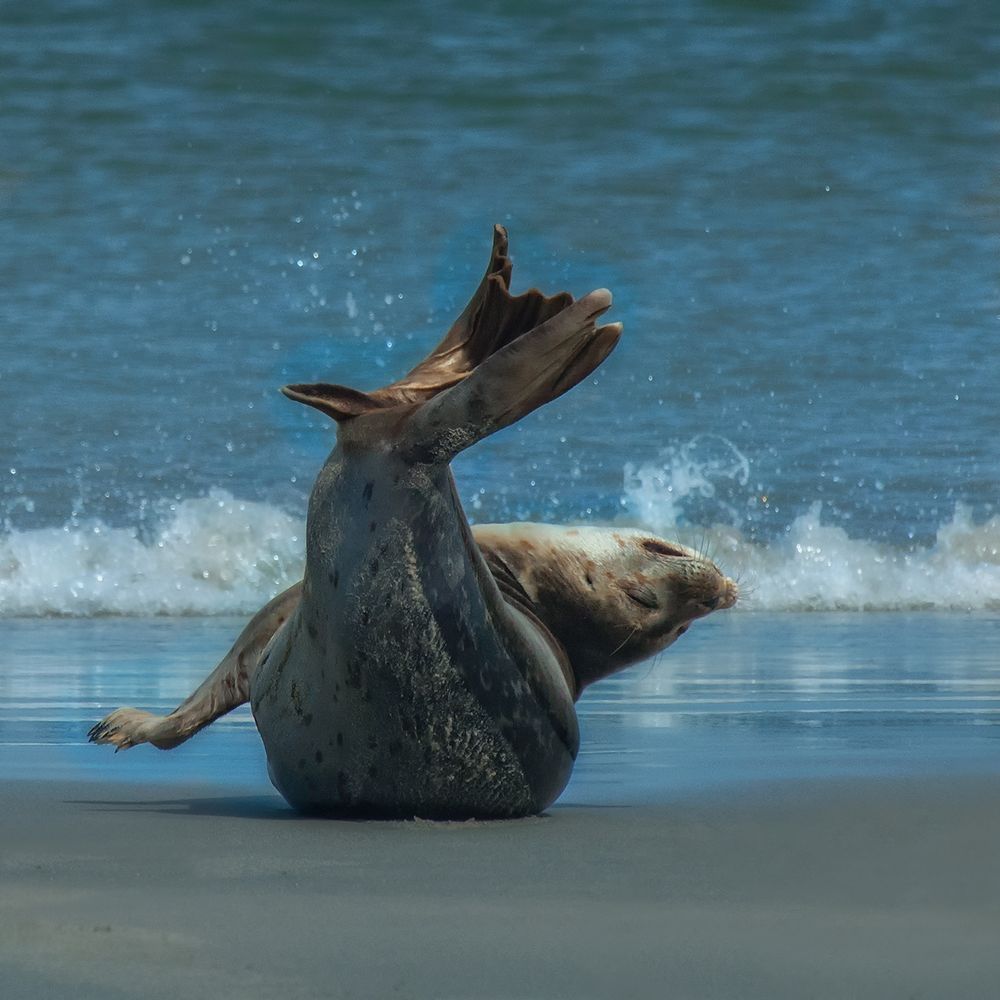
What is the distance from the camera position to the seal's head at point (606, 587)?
466 centimetres

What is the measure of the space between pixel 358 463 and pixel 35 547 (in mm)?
11915

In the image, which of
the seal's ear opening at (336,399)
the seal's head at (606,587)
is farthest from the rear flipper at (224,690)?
the seal's ear opening at (336,399)

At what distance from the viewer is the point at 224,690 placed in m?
4.54

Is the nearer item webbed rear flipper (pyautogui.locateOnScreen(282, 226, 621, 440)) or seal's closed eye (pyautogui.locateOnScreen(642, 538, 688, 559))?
webbed rear flipper (pyautogui.locateOnScreen(282, 226, 621, 440))

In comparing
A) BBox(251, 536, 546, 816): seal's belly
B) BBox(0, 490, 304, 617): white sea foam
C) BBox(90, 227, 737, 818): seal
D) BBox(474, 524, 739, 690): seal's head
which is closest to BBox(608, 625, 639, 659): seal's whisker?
BBox(474, 524, 739, 690): seal's head

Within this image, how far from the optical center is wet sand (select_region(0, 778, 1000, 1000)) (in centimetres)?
250

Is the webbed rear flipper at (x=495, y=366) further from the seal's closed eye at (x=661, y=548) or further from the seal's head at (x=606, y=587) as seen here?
the seal's closed eye at (x=661, y=548)

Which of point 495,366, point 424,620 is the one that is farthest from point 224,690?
point 495,366

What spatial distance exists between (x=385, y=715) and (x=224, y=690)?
27.4 inches

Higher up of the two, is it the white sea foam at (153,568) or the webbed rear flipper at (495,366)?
the webbed rear flipper at (495,366)

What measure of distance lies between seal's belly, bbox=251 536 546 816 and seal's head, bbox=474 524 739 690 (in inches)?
24.7

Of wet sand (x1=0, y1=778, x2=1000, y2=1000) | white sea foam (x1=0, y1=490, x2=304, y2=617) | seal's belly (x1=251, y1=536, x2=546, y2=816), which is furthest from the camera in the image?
white sea foam (x1=0, y1=490, x2=304, y2=617)

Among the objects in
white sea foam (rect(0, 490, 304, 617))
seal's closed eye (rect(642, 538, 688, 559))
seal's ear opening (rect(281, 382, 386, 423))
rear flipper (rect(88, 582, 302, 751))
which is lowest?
white sea foam (rect(0, 490, 304, 617))

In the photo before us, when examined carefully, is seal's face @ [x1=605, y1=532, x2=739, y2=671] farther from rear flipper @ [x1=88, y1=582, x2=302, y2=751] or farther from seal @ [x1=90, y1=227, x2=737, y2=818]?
rear flipper @ [x1=88, y1=582, x2=302, y2=751]
